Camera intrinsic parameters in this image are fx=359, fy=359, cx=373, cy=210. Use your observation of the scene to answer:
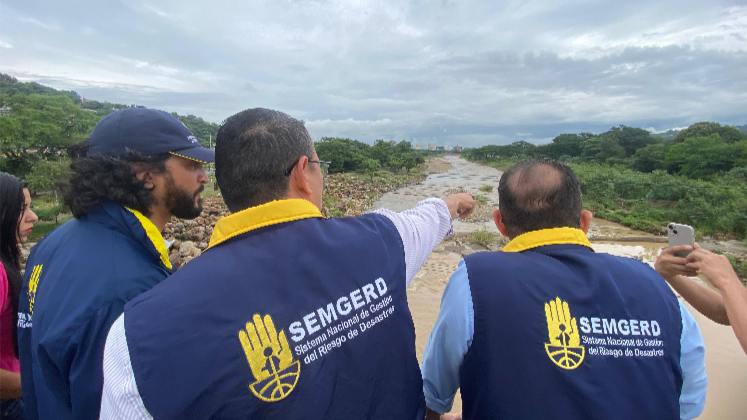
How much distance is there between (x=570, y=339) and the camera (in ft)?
3.53

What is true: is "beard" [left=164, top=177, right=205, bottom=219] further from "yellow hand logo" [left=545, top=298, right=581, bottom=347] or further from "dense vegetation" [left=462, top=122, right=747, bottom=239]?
"dense vegetation" [left=462, top=122, right=747, bottom=239]

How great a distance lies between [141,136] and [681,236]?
2365 millimetres

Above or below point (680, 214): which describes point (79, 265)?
above

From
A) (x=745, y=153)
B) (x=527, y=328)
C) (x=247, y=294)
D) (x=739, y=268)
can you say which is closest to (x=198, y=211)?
(x=247, y=294)

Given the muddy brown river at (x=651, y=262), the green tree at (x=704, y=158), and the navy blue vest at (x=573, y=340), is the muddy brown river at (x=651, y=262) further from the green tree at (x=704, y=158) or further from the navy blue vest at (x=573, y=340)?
the green tree at (x=704, y=158)

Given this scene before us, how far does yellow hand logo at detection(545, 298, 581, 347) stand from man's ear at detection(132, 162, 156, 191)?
5.11 ft

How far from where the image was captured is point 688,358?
1.16 meters

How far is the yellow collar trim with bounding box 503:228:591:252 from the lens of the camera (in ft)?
4.18

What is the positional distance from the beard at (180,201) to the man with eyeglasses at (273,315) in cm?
61

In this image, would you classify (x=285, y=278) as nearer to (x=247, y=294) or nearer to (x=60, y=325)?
(x=247, y=294)

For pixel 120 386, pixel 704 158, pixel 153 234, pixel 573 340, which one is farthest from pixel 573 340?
pixel 704 158

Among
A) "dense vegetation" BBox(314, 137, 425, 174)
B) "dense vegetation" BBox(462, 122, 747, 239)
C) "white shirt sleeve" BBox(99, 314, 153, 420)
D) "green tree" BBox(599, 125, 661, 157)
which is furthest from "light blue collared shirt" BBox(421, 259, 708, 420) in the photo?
"green tree" BBox(599, 125, 661, 157)

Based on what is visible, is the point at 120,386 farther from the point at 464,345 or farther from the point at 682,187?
the point at 682,187

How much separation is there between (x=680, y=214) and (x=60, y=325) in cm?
1494
